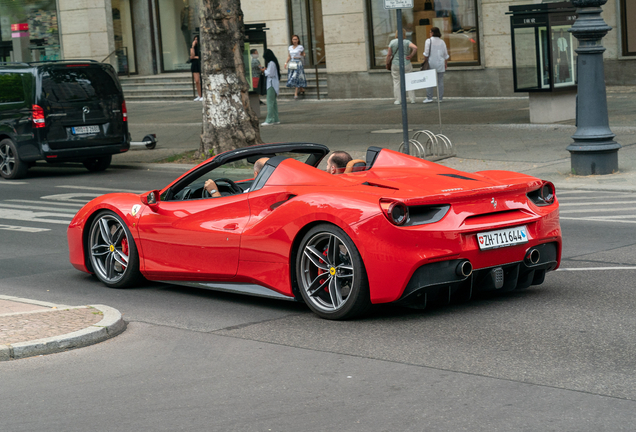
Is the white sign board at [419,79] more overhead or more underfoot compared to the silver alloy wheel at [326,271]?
more overhead

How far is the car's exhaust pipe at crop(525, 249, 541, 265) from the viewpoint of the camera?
21.0 feet

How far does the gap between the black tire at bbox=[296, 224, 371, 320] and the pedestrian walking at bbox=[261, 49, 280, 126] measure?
16.3 m

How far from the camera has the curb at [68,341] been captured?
579 centimetres

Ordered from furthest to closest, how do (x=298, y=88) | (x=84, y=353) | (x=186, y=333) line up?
1. (x=298, y=88)
2. (x=186, y=333)
3. (x=84, y=353)

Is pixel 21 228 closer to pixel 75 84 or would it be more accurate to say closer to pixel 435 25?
pixel 75 84

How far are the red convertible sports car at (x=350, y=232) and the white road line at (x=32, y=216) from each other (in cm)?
441

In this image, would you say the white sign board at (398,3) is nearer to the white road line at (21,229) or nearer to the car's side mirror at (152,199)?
the white road line at (21,229)

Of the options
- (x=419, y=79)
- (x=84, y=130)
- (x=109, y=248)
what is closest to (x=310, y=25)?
(x=419, y=79)

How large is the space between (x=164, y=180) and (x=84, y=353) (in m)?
9.79

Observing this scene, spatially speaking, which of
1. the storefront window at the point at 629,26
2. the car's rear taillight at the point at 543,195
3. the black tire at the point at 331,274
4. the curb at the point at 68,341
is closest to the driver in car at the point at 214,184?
the black tire at the point at 331,274

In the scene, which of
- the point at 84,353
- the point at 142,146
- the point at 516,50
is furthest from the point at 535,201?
the point at 142,146

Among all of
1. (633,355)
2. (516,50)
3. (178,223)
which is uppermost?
(516,50)

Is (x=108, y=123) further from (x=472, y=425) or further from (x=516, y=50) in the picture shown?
(x=472, y=425)

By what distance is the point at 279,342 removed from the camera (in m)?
5.94
